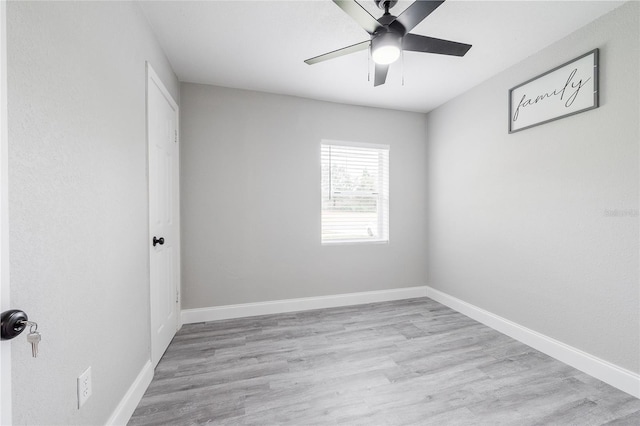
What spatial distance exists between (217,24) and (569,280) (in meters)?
3.41

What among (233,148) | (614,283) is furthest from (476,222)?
(233,148)

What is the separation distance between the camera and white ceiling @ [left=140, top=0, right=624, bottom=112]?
1778 millimetres

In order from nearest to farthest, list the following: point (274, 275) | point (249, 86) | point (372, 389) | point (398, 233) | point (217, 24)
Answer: point (372, 389), point (217, 24), point (249, 86), point (274, 275), point (398, 233)

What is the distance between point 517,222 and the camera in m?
2.47

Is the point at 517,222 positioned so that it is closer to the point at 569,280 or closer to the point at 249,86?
the point at 569,280

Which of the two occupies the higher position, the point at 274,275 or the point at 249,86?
the point at 249,86

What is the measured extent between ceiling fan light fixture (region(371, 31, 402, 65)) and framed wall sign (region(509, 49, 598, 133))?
1.52 m

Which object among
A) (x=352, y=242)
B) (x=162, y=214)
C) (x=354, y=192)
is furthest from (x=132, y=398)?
(x=354, y=192)

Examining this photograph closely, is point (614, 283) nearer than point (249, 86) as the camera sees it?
Yes

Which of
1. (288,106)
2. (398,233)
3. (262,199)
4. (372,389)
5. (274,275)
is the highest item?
(288,106)

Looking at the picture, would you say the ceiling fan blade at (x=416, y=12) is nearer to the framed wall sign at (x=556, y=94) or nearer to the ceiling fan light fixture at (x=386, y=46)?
the ceiling fan light fixture at (x=386, y=46)

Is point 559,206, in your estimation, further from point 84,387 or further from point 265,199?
point 84,387

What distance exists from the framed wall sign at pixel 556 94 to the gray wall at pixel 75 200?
10.4ft

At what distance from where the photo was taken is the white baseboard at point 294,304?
9.36ft
